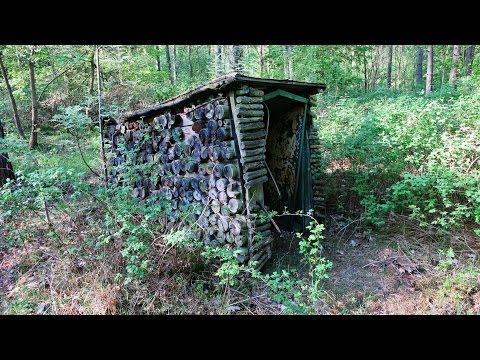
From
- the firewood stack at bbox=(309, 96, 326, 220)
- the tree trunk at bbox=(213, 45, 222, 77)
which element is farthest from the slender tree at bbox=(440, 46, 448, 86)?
the firewood stack at bbox=(309, 96, 326, 220)

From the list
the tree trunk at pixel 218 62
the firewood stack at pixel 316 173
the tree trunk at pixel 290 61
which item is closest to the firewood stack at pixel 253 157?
the firewood stack at pixel 316 173

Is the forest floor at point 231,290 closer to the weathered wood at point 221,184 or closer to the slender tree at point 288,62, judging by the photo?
the weathered wood at point 221,184

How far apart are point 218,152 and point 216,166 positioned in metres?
0.21

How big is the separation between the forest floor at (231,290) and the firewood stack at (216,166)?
71 cm

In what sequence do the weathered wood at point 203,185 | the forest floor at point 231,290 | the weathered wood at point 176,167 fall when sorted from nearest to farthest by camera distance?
the forest floor at point 231,290 → the weathered wood at point 203,185 → the weathered wood at point 176,167

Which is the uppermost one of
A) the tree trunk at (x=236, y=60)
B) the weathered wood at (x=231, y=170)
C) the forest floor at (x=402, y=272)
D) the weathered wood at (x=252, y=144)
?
the tree trunk at (x=236, y=60)

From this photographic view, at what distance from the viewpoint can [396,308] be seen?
138 inches

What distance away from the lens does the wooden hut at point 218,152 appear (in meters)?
4.15

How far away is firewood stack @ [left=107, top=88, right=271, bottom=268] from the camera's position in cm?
416

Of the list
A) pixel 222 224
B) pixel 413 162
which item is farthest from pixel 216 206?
pixel 413 162

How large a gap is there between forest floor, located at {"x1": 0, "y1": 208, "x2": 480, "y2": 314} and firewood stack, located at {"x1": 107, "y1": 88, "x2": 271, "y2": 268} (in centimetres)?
71

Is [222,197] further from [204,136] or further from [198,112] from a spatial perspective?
[198,112]
